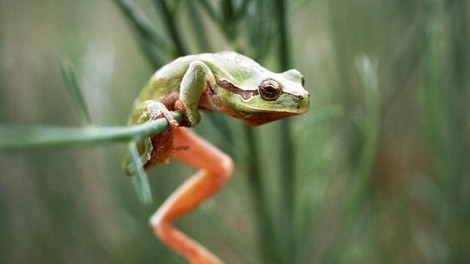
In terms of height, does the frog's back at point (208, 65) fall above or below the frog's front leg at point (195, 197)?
above

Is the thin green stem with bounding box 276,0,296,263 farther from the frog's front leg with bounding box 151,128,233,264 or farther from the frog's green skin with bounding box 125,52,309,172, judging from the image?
the frog's green skin with bounding box 125,52,309,172

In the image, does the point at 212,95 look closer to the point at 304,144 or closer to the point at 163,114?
the point at 163,114

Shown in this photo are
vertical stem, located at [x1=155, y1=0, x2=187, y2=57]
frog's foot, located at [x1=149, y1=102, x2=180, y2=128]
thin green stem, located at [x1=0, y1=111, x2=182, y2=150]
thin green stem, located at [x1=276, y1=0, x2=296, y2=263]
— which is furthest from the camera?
thin green stem, located at [x1=276, y1=0, x2=296, y2=263]

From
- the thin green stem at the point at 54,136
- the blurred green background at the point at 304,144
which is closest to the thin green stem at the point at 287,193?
the blurred green background at the point at 304,144

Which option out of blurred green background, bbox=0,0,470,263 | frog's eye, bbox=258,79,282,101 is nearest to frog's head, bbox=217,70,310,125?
frog's eye, bbox=258,79,282,101

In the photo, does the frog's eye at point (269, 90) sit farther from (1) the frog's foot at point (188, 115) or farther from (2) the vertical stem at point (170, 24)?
(2) the vertical stem at point (170, 24)

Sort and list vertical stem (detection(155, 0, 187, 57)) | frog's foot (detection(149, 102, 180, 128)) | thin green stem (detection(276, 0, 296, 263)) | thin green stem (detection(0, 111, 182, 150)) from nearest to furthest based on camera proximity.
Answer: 1. thin green stem (detection(0, 111, 182, 150))
2. frog's foot (detection(149, 102, 180, 128))
3. vertical stem (detection(155, 0, 187, 57))
4. thin green stem (detection(276, 0, 296, 263))

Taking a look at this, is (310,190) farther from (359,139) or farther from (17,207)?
(17,207)
